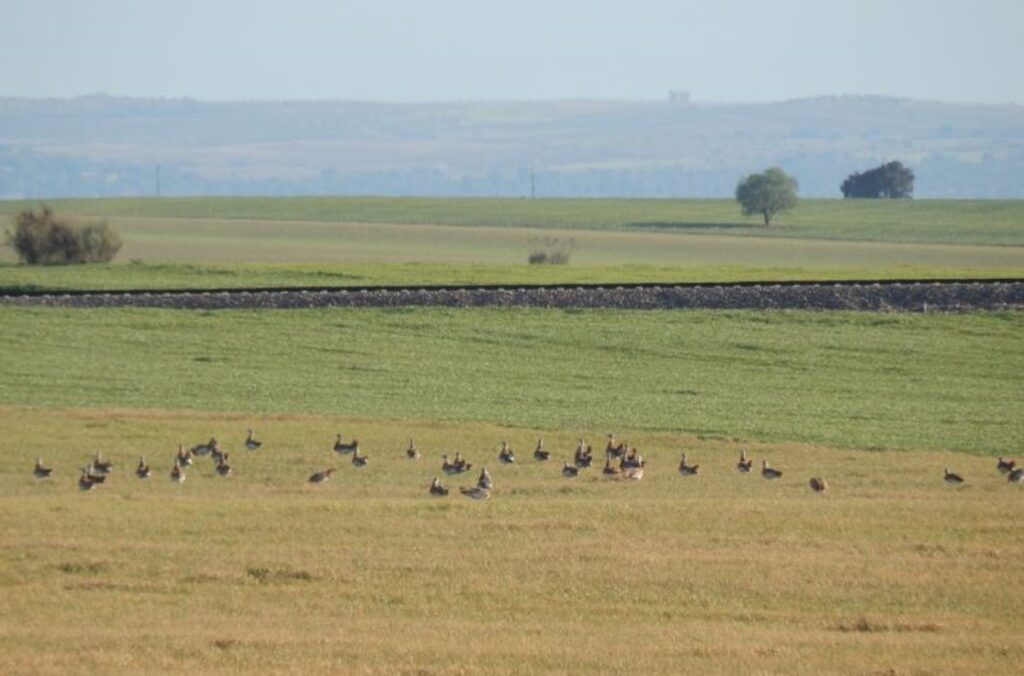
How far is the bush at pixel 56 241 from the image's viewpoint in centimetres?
8269

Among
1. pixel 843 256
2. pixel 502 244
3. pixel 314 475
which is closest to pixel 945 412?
pixel 314 475

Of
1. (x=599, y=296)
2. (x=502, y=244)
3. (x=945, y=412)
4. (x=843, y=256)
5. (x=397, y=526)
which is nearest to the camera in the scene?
(x=397, y=526)

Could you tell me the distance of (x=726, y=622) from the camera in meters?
19.5

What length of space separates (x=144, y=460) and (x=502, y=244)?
101 meters

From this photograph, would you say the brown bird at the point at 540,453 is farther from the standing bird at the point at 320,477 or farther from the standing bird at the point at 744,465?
the standing bird at the point at 320,477

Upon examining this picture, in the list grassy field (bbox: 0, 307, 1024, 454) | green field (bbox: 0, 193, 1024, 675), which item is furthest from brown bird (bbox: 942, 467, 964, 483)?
grassy field (bbox: 0, 307, 1024, 454)

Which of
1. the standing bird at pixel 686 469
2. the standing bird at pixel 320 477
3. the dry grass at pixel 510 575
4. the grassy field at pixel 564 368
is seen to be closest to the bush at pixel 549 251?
the grassy field at pixel 564 368

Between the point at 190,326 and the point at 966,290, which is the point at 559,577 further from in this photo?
the point at 966,290

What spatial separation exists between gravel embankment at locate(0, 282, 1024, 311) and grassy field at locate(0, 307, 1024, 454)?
3.68ft

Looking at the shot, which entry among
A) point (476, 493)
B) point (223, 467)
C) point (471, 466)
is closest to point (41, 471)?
point (223, 467)

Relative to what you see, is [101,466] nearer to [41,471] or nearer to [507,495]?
[41,471]

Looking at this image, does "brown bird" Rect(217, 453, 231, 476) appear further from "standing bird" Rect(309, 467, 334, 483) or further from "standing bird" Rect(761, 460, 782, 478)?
"standing bird" Rect(761, 460, 782, 478)

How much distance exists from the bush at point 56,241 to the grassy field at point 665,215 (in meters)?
70.4

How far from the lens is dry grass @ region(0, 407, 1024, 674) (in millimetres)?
17766
